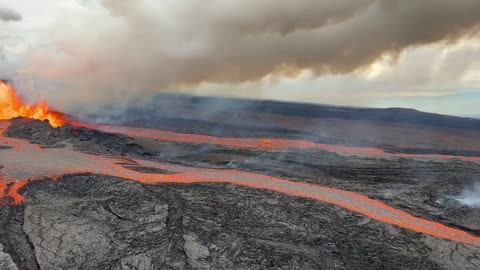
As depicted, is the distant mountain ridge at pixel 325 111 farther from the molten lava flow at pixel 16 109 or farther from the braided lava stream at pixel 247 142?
the molten lava flow at pixel 16 109

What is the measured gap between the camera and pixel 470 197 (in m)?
19.5

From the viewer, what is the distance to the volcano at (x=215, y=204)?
11.9m

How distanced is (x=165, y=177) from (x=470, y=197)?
15.3 m

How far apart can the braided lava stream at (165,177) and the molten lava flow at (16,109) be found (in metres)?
8.72

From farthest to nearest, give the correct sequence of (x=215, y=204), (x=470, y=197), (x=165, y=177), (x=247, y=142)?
(x=247, y=142) → (x=165, y=177) → (x=470, y=197) → (x=215, y=204)

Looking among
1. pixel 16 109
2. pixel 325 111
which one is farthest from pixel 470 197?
pixel 325 111

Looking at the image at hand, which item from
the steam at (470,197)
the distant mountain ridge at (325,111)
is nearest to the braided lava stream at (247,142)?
the steam at (470,197)

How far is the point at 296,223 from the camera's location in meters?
14.6

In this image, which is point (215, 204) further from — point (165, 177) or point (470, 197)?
point (470, 197)

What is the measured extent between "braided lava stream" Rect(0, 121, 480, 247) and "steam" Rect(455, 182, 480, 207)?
12.9 ft

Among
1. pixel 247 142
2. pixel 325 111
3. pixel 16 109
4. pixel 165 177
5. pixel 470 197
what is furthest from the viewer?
pixel 325 111

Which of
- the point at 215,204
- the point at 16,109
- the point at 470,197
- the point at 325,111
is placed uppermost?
the point at 325,111

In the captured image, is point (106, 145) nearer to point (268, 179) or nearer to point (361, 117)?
point (268, 179)

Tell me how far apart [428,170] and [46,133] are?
2571 centimetres
